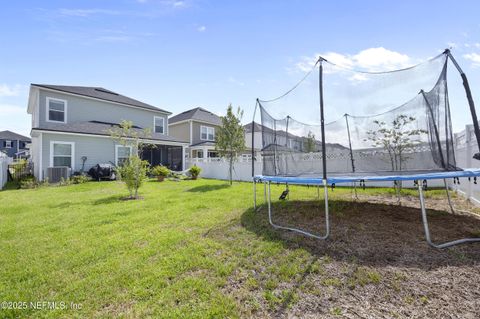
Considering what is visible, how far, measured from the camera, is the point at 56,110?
13.3 m

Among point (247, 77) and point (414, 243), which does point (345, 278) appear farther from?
point (247, 77)

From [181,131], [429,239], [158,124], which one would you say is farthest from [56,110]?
[429,239]

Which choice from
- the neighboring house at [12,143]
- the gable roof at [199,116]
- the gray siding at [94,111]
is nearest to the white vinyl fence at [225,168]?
the gray siding at [94,111]

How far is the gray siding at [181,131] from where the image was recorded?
812 inches

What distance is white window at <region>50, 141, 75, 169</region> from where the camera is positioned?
11820 millimetres

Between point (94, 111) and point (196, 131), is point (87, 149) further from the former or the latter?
point (196, 131)

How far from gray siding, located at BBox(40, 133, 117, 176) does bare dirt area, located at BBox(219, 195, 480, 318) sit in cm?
1208

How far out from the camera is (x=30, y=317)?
1917 millimetres

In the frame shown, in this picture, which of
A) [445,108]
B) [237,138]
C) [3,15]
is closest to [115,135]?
[3,15]

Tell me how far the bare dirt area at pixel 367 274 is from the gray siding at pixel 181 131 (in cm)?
1751

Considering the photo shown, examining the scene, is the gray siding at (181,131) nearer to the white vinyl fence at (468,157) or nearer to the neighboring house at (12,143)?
the white vinyl fence at (468,157)

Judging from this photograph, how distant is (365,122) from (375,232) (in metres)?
3.10

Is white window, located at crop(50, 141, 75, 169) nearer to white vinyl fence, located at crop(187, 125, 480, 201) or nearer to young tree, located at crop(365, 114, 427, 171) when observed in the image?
white vinyl fence, located at crop(187, 125, 480, 201)

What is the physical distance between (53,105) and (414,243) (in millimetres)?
16733
